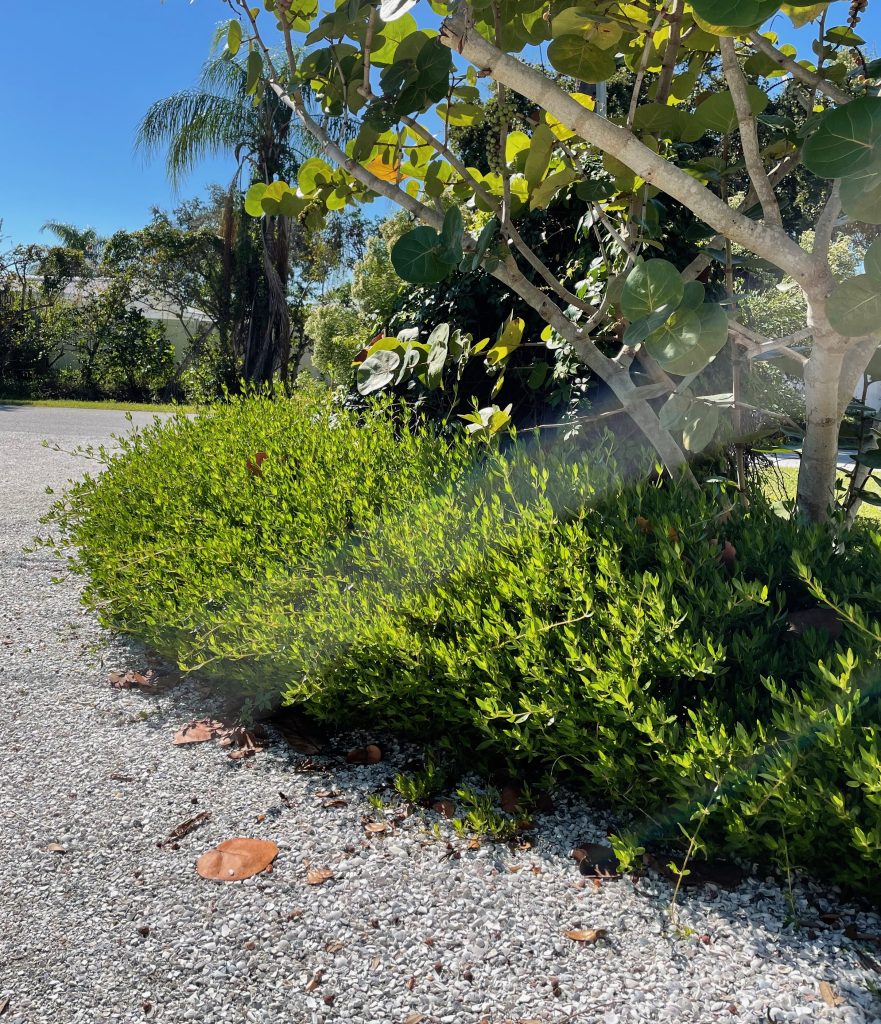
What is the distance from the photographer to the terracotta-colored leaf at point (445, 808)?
2.15 m

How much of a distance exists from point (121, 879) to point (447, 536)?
131cm

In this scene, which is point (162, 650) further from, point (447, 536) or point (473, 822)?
point (473, 822)

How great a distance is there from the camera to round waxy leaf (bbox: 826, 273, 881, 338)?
1.93 m

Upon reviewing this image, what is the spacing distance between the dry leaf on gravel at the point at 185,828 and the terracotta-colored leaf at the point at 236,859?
131 mm

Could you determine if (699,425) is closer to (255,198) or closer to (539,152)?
(539,152)

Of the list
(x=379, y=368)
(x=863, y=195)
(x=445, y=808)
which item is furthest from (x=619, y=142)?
(x=445, y=808)

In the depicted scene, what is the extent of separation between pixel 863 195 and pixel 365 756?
209 centimetres

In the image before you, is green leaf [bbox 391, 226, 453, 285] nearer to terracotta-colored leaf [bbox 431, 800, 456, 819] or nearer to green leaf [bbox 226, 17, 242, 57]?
green leaf [bbox 226, 17, 242, 57]

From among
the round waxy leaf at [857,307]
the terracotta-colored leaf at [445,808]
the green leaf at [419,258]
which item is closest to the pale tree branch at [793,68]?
the round waxy leaf at [857,307]

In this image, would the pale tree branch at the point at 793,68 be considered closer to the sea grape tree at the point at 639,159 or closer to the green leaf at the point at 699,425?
the sea grape tree at the point at 639,159

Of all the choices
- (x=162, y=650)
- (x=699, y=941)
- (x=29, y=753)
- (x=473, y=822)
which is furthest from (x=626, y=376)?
(x=29, y=753)

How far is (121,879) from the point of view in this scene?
2.02 meters

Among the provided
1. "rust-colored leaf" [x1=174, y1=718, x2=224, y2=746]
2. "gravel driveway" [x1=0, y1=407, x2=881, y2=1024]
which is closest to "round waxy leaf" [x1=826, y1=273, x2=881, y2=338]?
"gravel driveway" [x1=0, y1=407, x2=881, y2=1024]

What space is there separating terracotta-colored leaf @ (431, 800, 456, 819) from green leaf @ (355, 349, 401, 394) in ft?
5.49
